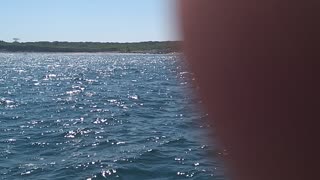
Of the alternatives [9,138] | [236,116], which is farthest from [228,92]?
[9,138]

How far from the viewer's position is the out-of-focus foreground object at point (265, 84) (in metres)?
15.5

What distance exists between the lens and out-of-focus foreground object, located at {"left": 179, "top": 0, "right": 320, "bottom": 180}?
15.5 meters

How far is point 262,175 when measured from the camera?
46.8 ft

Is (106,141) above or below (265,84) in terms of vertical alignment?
below

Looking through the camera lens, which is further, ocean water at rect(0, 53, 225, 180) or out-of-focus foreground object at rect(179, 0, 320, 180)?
ocean water at rect(0, 53, 225, 180)

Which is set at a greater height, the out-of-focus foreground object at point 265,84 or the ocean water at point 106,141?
the out-of-focus foreground object at point 265,84

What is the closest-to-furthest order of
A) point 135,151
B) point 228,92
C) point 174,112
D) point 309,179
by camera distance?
point 309,179 < point 135,151 < point 228,92 < point 174,112

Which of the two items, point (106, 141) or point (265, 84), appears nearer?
point (106, 141)

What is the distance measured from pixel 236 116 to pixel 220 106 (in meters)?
1.93

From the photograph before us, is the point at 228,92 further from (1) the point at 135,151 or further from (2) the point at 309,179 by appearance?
(2) the point at 309,179

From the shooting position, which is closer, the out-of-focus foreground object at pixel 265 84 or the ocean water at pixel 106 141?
the out-of-focus foreground object at pixel 265 84

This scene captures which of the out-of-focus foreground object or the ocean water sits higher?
the out-of-focus foreground object

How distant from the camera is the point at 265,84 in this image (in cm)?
2369

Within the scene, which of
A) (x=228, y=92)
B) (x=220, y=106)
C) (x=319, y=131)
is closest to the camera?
(x=319, y=131)
